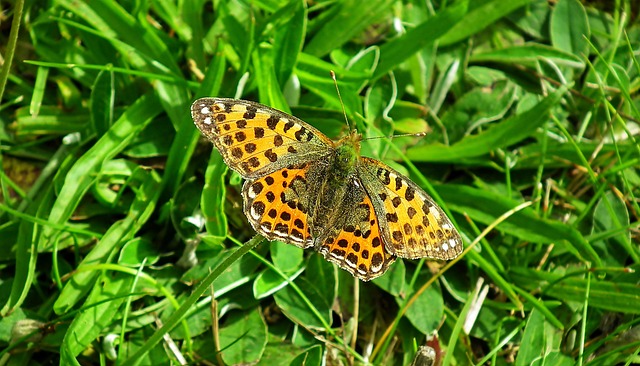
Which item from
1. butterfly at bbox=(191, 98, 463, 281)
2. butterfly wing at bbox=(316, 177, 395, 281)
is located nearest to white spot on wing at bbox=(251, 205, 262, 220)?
butterfly at bbox=(191, 98, 463, 281)

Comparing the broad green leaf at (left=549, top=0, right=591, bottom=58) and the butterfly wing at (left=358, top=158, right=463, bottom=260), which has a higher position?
the broad green leaf at (left=549, top=0, right=591, bottom=58)

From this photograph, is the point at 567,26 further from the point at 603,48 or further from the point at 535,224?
the point at 535,224

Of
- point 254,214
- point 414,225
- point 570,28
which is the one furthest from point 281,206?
point 570,28

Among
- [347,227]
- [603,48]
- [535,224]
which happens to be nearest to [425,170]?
[535,224]

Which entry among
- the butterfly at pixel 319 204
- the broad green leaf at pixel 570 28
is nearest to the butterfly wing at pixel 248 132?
the butterfly at pixel 319 204

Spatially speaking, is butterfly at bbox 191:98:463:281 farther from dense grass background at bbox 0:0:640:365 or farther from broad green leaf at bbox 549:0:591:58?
broad green leaf at bbox 549:0:591:58

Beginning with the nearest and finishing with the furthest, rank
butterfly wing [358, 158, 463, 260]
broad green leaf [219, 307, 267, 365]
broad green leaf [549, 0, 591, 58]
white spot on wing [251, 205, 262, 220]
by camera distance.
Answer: white spot on wing [251, 205, 262, 220] → butterfly wing [358, 158, 463, 260] → broad green leaf [219, 307, 267, 365] → broad green leaf [549, 0, 591, 58]

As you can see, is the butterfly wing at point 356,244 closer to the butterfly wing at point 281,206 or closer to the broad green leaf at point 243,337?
the butterfly wing at point 281,206
